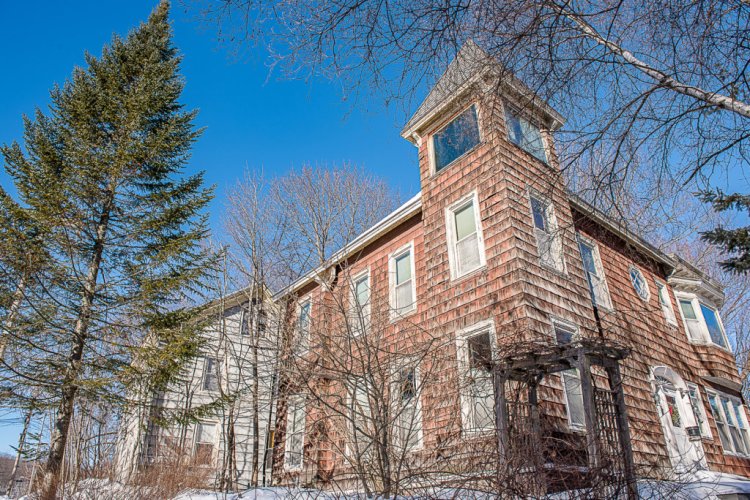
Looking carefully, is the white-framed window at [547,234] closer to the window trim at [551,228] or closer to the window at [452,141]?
the window trim at [551,228]

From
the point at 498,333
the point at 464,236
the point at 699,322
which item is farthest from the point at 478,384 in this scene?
the point at 699,322

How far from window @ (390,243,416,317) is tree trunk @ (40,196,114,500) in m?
6.32

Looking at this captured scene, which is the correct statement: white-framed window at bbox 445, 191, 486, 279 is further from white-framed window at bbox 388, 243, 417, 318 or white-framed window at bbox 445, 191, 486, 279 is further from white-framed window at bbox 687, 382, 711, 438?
white-framed window at bbox 687, 382, 711, 438

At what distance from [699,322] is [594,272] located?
485cm

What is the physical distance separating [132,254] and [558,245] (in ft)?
31.1

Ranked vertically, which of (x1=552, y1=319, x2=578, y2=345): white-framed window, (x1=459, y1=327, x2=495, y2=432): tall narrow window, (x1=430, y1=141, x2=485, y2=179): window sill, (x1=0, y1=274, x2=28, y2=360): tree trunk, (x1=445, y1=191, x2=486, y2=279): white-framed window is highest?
(x1=430, y1=141, x2=485, y2=179): window sill

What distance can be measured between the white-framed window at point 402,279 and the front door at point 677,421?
18.7 ft

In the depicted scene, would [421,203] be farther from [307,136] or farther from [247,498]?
[247,498]

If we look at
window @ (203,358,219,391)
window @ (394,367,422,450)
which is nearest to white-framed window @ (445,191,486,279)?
window @ (394,367,422,450)

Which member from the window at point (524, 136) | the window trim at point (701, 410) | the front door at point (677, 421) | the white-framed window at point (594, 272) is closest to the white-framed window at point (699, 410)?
the window trim at point (701, 410)

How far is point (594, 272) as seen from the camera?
391 inches

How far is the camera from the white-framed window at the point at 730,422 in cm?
1098

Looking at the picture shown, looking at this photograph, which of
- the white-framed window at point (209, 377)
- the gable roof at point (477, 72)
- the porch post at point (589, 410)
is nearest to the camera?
the porch post at point (589, 410)

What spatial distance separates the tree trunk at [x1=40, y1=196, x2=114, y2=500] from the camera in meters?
7.64
